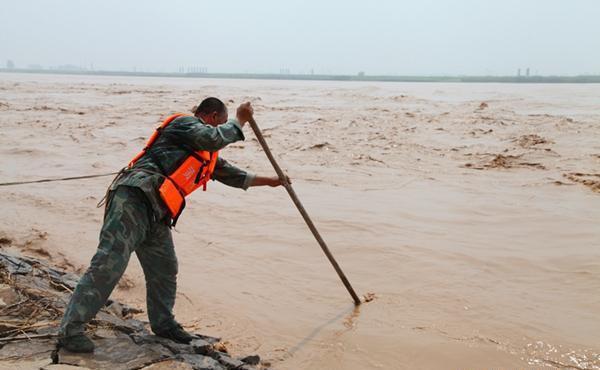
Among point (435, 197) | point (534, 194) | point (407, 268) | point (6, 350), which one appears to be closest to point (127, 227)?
point (6, 350)

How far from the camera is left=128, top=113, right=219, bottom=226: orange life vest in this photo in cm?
304

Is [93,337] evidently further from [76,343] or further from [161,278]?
[161,278]

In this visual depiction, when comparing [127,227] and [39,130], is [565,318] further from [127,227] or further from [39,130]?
[39,130]

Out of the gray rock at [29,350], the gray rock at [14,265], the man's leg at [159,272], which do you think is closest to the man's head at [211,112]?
the man's leg at [159,272]

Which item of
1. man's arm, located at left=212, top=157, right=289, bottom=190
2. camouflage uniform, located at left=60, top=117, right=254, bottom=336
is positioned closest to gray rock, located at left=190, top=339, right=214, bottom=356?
camouflage uniform, located at left=60, top=117, right=254, bottom=336

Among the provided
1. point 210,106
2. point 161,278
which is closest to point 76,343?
point 161,278

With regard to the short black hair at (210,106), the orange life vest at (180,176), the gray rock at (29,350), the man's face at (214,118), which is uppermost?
the short black hair at (210,106)

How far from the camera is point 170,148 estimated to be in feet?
10.3

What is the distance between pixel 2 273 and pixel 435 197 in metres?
5.74

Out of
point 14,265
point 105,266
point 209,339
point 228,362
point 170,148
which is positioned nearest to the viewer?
point 105,266

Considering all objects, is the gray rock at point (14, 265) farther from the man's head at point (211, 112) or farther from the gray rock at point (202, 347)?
the man's head at point (211, 112)

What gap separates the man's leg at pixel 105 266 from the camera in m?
2.92

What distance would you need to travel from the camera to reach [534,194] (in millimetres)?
7879

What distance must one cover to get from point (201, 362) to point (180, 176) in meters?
1.09
